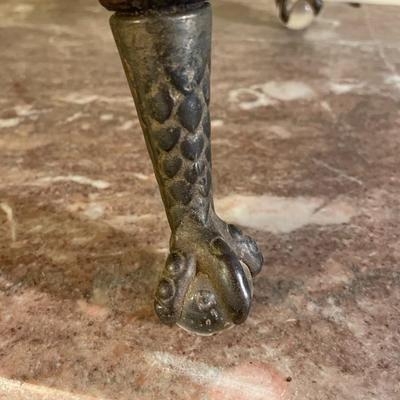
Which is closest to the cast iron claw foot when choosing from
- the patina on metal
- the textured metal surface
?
the patina on metal

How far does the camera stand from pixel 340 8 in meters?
1.49

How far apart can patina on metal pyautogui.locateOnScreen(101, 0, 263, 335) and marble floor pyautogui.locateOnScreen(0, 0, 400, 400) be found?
0.04 m

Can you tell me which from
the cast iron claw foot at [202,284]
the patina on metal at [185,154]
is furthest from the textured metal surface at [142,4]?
the cast iron claw foot at [202,284]

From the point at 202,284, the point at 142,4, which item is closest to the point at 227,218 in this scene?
the point at 202,284

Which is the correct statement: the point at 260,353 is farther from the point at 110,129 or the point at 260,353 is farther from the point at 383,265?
the point at 110,129

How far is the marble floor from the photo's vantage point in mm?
507

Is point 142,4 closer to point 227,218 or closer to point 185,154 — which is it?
point 185,154

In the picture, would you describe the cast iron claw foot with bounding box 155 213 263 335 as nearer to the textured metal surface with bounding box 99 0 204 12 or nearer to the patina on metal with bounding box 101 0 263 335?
the patina on metal with bounding box 101 0 263 335

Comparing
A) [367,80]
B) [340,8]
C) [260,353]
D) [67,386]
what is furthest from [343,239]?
[340,8]

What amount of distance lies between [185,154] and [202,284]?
102 millimetres

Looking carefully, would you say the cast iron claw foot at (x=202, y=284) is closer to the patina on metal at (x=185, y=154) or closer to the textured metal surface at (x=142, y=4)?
the patina on metal at (x=185, y=154)

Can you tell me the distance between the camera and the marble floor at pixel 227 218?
0.51m

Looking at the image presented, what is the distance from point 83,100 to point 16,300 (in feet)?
1.54

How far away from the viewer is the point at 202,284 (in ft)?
1.73
